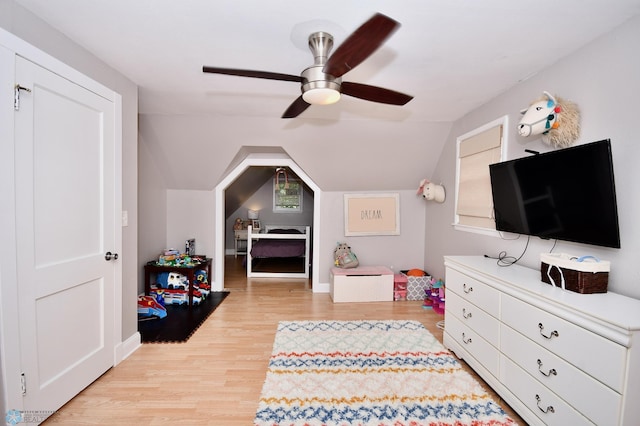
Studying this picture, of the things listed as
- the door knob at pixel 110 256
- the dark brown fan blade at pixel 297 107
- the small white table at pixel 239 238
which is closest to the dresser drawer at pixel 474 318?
the dark brown fan blade at pixel 297 107

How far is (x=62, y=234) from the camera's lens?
1.83 metres

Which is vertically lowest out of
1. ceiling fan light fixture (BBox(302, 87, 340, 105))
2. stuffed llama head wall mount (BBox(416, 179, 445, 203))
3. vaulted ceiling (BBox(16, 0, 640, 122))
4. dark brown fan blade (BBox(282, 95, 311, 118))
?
stuffed llama head wall mount (BBox(416, 179, 445, 203))

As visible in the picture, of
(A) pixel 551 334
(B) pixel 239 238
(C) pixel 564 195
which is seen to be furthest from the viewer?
(B) pixel 239 238

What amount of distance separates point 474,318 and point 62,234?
2.89m

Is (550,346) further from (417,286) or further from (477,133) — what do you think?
(417,286)

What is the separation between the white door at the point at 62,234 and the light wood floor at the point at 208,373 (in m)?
0.20

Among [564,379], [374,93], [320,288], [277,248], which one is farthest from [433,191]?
[277,248]

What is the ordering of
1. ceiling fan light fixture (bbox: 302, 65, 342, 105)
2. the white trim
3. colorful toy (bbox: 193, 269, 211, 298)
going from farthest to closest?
colorful toy (bbox: 193, 269, 211, 298) → the white trim → ceiling fan light fixture (bbox: 302, 65, 342, 105)

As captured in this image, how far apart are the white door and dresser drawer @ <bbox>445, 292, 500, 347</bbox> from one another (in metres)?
2.77

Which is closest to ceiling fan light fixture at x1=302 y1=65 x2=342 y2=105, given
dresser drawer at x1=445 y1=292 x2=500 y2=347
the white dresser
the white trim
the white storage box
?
the white dresser

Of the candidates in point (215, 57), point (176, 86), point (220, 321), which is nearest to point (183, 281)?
point (220, 321)

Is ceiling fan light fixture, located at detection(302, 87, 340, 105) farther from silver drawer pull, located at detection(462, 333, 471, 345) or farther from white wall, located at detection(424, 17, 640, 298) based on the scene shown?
silver drawer pull, located at detection(462, 333, 471, 345)

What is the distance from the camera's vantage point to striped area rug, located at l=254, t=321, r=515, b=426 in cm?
177

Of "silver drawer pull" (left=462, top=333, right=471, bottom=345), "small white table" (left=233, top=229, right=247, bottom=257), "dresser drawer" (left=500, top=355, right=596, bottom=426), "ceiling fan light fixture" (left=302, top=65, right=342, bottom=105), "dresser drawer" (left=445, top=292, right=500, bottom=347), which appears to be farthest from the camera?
"small white table" (left=233, top=229, right=247, bottom=257)
